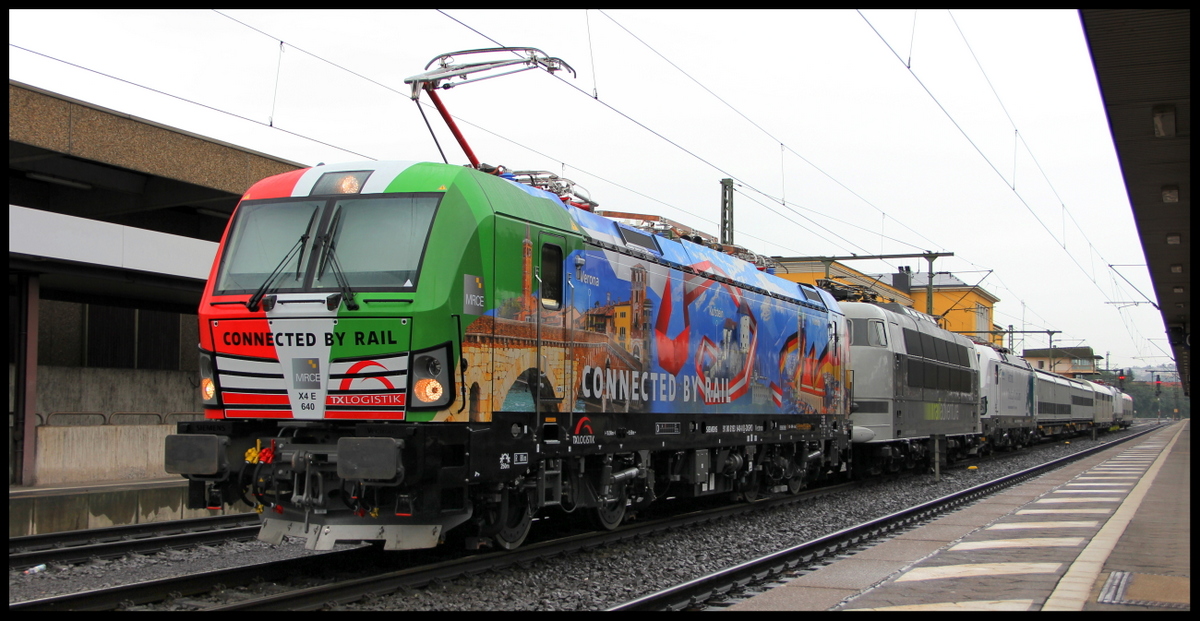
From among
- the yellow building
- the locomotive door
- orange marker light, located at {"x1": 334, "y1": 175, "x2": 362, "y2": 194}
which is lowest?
the locomotive door

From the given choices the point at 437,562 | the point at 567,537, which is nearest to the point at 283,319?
the point at 437,562

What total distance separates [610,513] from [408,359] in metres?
4.29

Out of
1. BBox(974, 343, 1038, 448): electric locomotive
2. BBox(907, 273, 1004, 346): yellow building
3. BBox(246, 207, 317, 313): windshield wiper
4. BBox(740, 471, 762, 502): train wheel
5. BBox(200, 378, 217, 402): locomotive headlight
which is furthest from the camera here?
BBox(907, 273, 1004, 346): yellow building

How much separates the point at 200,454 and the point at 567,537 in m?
3.97

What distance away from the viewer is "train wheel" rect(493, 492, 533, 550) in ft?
31.2

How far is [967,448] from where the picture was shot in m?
28.2

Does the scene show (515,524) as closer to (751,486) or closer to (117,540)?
(117,540)

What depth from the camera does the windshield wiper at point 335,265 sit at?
8.30 metres

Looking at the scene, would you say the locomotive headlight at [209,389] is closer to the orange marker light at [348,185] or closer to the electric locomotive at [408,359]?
the electric locomotive at [408,359]

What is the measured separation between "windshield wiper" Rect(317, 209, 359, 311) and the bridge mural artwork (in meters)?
1.02

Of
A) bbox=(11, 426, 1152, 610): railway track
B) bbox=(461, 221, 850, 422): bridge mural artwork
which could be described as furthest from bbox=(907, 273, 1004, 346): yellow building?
bbox=(11, 426, 1152, 610): railway track

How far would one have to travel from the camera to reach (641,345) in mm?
11164

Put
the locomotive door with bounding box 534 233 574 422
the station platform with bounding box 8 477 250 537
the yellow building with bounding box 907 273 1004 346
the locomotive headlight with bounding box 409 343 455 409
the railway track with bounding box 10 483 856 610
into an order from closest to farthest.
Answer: the railway track with bounding box 10 483 856 610
the locomotive headlight with bounding box 409 343 455 409
the locomotive door with bounding box 534 233 574 422
the station platform with bounding box 8 477 250 537
the yellow building with bounding box 907 273 1004 346

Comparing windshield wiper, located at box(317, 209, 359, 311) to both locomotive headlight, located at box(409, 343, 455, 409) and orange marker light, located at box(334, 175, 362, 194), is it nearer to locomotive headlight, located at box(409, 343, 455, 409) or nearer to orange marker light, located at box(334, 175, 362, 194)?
orange marker light, located at box(334, 175, 362, 194)
